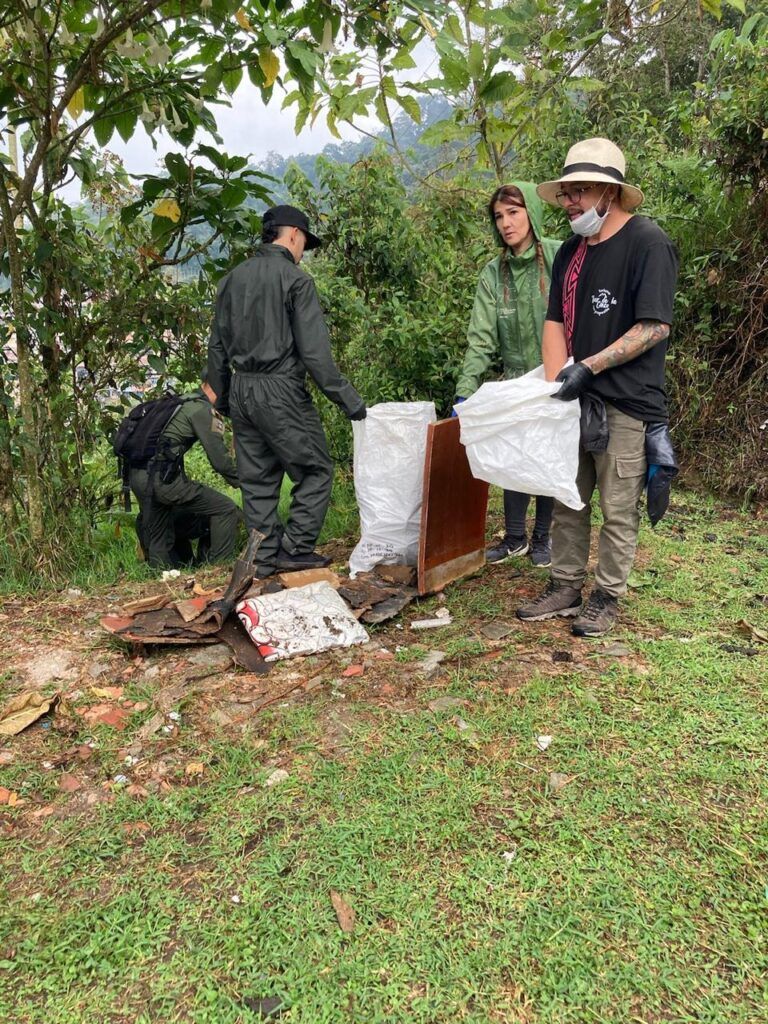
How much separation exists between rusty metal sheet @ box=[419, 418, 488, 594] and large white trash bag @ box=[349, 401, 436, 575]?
0.15 m

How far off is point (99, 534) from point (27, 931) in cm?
316

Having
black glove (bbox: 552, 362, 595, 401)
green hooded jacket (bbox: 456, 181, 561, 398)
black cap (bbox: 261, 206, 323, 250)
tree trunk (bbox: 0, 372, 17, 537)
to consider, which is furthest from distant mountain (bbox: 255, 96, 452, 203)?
tree trunk (bbox: 0, 372, 17, 537)

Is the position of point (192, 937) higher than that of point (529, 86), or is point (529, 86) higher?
point (529, 86)

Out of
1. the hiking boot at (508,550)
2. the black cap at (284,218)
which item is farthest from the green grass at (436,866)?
the black cap at (284,218)

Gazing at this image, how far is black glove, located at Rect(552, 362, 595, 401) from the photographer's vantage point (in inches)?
107

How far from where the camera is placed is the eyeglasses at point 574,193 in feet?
8.82

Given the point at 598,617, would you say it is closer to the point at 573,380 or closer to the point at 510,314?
the point at 573,380

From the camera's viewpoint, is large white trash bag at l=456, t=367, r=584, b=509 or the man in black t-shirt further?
large white trash bag at l=456, t=367, r=584, b=509

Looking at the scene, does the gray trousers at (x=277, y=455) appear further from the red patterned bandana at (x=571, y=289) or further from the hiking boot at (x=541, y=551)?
the red patterned bandana at (x=571, y=289)

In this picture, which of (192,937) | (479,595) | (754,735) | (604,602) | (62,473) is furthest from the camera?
(62,473)

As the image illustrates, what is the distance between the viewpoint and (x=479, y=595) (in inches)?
140

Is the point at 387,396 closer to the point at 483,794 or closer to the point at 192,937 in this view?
the point at 483,794

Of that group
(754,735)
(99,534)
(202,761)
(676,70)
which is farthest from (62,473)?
(676,70)

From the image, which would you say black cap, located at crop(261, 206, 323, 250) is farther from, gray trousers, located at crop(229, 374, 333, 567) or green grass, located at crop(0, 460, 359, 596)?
green grass, located at crop(0, 460, 359, 596)
